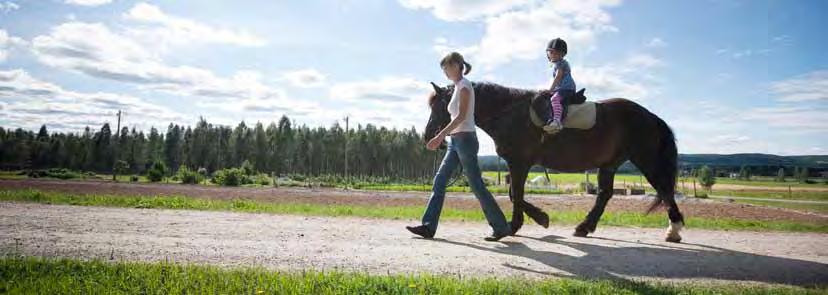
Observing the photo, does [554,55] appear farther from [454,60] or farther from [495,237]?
[495,237]

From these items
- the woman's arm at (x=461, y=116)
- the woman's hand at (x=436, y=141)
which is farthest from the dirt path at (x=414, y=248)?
the woman's arm at (x=461, y=116)

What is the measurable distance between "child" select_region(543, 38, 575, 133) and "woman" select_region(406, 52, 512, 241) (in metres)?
1.12

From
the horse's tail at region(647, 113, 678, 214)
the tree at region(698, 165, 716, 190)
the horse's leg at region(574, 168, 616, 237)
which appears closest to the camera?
the horse's tail at region(647, 113, 678, 214)

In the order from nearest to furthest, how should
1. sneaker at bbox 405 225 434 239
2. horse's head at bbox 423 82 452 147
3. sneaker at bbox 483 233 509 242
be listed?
sneaker at bbox 483 233 509 242
sneaker at bbox 405 225 434 239
horse's head at bbox 423 82 452 147

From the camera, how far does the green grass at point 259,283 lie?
12.6 ft

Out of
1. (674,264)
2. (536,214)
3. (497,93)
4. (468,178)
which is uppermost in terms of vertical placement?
(497,93)

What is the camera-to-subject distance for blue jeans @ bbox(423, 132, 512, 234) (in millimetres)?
6645

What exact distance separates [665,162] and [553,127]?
2.21 metres

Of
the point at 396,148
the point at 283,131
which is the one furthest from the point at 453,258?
the point at 283,131

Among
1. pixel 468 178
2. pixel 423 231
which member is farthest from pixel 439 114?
pixel 423 231

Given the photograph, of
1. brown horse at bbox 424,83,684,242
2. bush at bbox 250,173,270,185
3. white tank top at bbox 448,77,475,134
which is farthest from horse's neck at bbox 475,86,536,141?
bush at bbox 250,173,270,185

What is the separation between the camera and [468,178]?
6.89 meters

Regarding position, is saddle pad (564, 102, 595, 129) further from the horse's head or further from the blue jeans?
the horse's head

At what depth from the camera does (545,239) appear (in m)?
7.16
